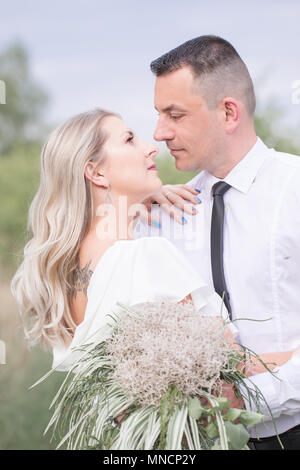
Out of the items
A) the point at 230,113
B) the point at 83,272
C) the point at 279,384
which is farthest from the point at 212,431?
the point at 230,113

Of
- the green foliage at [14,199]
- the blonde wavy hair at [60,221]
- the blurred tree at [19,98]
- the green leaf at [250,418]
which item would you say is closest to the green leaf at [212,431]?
the green leaf at [250,418]

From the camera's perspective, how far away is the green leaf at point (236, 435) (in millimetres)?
1819

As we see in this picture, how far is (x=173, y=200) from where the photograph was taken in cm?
309

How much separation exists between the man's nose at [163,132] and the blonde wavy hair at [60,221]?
0.34 meters

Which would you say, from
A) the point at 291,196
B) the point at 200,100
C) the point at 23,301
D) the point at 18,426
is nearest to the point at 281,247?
the point at 291,196

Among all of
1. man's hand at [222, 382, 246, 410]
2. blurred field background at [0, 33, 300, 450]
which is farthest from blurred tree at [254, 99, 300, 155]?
man's hand at [222, 382, 246, 410]

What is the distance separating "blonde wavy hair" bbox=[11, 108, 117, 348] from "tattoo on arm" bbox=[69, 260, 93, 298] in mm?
32

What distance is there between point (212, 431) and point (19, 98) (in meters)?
19.2

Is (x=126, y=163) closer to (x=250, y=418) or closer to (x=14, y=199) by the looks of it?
(x=250, y=418)

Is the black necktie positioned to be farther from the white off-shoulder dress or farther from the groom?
the white off-shoulder dress

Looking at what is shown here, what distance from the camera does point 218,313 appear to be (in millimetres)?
2332

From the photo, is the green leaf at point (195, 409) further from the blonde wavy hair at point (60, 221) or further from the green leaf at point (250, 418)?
the blonde wavy hair at point (60, 221)

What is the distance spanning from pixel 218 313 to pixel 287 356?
0.39m

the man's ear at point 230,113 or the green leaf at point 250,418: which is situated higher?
the man's ear at point 230,113
